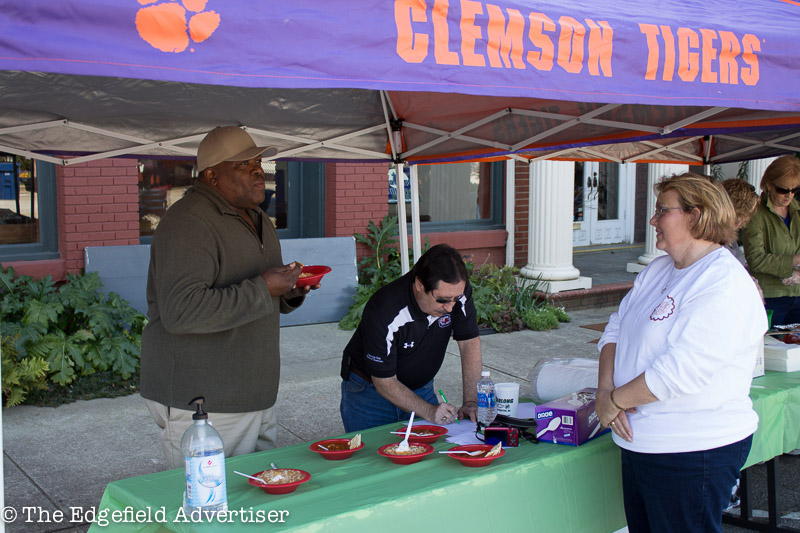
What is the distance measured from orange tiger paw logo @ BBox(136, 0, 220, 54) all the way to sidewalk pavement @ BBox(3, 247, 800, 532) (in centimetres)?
295

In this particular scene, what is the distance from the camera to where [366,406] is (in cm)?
338

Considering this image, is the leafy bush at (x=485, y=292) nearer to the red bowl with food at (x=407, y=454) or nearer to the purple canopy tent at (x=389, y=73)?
the purple canopy tent at (x=389, y=73)

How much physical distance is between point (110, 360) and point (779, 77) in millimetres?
5009

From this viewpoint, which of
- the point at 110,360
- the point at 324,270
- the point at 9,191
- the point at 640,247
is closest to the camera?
the point at 324,270

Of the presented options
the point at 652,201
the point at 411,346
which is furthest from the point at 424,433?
the point at 652,201

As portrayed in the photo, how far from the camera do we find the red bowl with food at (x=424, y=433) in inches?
112

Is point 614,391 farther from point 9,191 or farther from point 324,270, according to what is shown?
point 9,191

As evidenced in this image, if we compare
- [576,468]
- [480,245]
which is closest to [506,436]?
[576,468]

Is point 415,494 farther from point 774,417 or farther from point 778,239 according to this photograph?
point 778,239

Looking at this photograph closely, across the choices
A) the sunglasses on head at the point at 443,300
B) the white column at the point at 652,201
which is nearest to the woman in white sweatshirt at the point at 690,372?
the sunglasses on head at the point at 443,300

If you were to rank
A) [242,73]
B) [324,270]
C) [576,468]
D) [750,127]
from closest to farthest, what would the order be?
1. [242,73]
2. [576,468]
3. [324,270]
4. [750,127]

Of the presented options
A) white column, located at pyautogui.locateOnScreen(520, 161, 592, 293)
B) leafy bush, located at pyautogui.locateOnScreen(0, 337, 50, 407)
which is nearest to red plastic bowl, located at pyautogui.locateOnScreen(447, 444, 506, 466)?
leafy bush, located at pyautogui.locateOnScreen(0, 337, 50, 407)

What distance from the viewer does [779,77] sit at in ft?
9.57

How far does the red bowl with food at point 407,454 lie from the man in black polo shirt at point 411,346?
1.16ft
